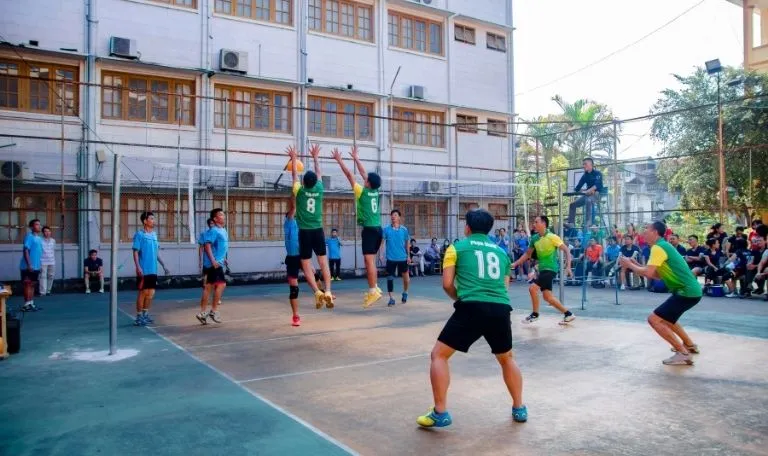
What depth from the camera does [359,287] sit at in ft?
58.1

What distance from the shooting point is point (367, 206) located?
9.99 metres

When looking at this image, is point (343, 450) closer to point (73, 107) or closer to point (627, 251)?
point (627, 251)

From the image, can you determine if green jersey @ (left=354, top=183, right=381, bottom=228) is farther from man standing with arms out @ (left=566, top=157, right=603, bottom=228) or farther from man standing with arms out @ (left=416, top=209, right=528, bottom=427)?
man standing with arms out @ (left=566, top=157, right=603, bottom=228)

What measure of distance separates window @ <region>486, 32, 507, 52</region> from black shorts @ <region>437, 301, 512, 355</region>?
75.0ft

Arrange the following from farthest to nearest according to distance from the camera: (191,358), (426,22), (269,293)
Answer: (426,22) → (269,293) → (191,358)

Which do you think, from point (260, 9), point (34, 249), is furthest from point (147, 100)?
point (34, 249)

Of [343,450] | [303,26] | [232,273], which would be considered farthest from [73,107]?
[343,450]

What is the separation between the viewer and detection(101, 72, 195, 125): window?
17.6 meters

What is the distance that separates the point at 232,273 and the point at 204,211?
2205 millimetres

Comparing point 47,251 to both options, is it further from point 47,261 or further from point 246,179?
point 246,179

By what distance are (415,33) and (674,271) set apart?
18.9 metres

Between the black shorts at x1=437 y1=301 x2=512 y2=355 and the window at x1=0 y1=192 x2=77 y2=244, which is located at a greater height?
the window at x1=0 y1=192 x2=77 y2=244

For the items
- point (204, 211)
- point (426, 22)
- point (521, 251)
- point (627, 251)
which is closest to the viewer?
point (627, 251)

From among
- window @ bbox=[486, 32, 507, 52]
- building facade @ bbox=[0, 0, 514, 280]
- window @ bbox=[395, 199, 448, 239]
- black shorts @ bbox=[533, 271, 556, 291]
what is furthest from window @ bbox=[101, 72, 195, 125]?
window @ bbox=[486, 32, 507, 52]
